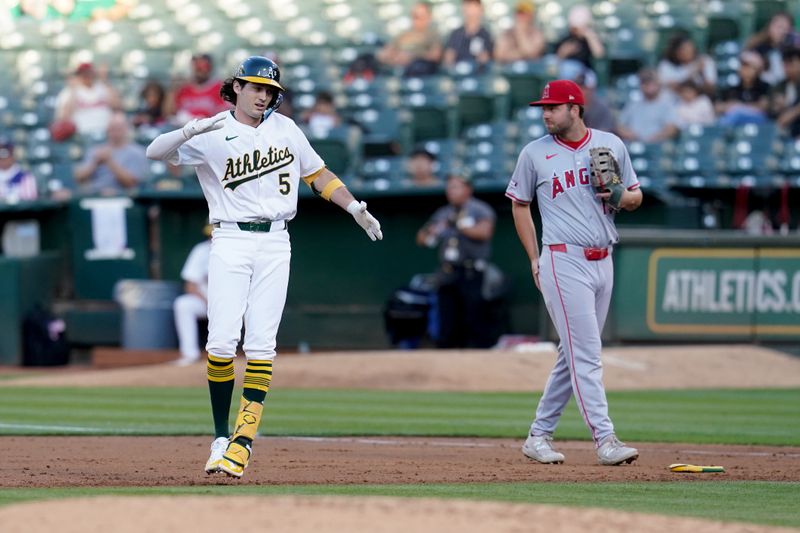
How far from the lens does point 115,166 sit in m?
16.4

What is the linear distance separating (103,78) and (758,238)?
28.1ft

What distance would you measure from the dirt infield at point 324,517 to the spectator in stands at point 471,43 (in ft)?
41.9

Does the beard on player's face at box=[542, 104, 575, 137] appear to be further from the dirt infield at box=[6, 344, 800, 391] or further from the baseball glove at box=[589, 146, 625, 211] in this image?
the dirt infield at box=[6, 344, 800, 391]

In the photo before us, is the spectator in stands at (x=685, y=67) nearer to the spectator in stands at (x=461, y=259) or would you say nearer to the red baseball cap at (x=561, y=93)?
the spectator in stands at (x=461, y=259)

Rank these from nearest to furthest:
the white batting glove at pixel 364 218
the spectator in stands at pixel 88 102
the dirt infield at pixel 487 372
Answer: the white batting glove at pixel 364 218
the dirt infield at pixel 487 372
the spectator in stands at pixel 88 102

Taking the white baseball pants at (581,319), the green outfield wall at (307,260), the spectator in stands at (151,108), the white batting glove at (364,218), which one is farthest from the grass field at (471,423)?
the spectator in stands at (151,108)

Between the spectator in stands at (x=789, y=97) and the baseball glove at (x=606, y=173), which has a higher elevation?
the spectator in stands at (x=789, y=97)

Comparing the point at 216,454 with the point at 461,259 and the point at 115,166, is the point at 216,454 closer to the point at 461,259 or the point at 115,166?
the point at 461,259

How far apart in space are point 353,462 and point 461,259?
283 inches

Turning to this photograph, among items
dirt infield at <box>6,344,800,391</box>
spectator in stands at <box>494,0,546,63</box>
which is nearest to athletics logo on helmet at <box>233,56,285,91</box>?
dirt infield at <box>6,344,800,391</box>

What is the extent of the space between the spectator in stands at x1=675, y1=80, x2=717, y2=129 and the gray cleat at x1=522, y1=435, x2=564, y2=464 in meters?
9.08

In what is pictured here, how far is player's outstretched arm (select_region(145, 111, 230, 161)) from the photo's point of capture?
6.44 metres

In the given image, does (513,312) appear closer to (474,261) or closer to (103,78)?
(474,261)

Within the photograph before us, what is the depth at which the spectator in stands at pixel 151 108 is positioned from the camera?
17.8 meters
